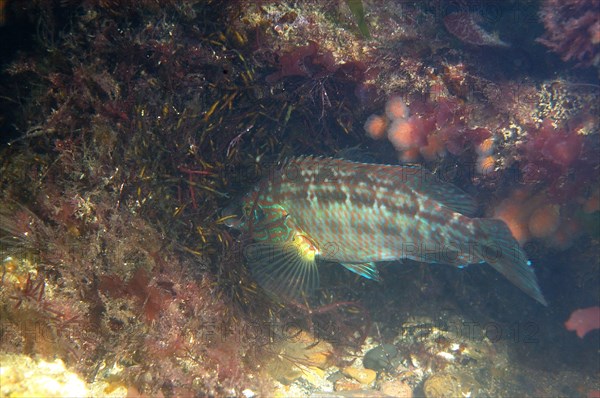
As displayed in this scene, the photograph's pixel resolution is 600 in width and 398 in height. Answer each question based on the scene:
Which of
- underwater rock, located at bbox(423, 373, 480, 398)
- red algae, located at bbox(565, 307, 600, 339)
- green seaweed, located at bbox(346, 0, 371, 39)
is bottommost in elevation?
underwater rock, located at bbox(423, 373, 480, 398)

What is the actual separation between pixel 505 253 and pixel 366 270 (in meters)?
1.47

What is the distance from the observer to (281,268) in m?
4.48

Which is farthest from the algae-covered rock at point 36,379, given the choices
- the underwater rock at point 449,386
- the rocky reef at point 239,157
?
the underwater rock at point 449,386

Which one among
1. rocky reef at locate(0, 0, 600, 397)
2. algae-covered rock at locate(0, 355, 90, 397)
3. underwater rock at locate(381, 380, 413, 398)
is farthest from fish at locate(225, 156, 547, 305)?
algae-covered rock at locate(0, 355, 90, 397)

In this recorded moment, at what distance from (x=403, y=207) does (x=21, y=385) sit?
3.50m

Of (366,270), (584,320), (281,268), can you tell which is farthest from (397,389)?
(584,320)

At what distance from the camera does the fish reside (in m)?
3.73

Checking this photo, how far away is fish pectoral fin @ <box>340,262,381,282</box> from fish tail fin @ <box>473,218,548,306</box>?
3.87ft

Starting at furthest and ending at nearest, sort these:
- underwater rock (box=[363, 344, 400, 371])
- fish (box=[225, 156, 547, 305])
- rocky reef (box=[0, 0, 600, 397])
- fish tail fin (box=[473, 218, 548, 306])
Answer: underwater rock (box=[363, 344, 400, 371]) < fish (box=[225, 156, 547, 305]) < fish tail fin (box=[473, 218, 548, 306]) < rocky reef (box=[0, 0, 600, 397])

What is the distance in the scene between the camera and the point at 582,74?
383 centimetres

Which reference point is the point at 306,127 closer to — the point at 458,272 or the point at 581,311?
the point at 458,272

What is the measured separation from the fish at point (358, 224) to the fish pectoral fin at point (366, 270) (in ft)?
0.04

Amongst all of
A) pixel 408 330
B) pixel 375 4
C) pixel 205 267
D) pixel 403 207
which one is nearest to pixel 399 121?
pixel 403 207

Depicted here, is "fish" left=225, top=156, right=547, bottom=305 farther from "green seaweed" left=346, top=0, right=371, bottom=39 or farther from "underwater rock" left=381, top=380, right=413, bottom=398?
"underwater rock" left=381, top=380, right=413, bottom=398
